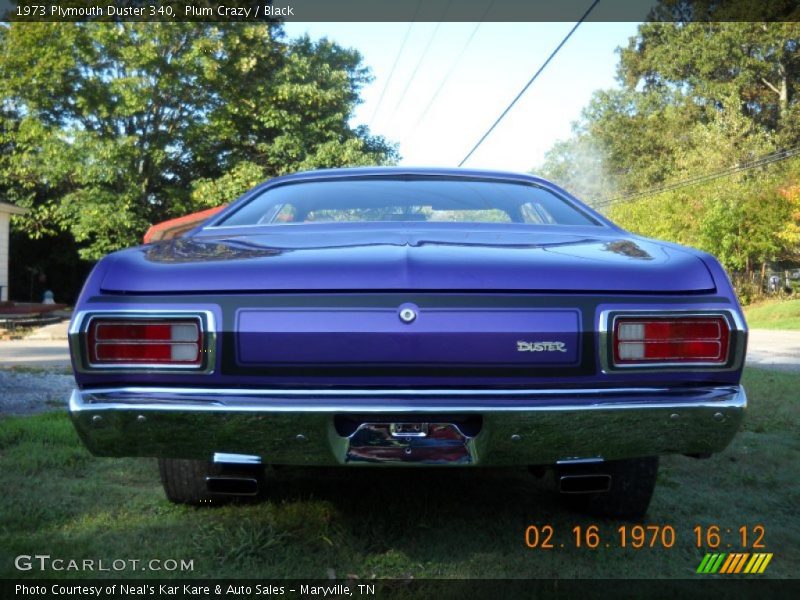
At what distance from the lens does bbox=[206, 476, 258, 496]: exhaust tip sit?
2.50 m

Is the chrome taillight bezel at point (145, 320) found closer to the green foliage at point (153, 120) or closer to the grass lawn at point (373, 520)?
the grass lawn at point (373, 520)

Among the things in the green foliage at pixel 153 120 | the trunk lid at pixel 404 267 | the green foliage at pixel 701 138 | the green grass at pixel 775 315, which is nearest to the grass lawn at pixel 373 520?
the trunk lid at pixel 404 267

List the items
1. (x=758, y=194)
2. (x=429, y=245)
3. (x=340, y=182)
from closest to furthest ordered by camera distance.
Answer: (x=429, y=245)
(x=340, y=182)
(x=758, y=194)

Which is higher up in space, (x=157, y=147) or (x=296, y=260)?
(x=157, y=147)

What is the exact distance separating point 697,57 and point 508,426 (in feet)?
153

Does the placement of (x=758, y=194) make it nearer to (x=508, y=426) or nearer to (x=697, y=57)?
(x=697, y=57)

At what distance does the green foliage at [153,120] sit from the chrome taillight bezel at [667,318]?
19.5 metres

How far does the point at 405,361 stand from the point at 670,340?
0.75 metres

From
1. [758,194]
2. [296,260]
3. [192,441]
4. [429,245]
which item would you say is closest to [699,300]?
[429,245]

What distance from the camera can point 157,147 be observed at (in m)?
21.3

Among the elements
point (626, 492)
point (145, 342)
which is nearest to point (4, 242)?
point (145, 342)

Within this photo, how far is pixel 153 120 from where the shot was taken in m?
21.5

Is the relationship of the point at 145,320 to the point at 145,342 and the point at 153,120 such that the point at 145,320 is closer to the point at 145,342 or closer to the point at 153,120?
the point at 145,342
